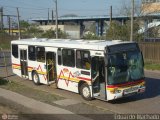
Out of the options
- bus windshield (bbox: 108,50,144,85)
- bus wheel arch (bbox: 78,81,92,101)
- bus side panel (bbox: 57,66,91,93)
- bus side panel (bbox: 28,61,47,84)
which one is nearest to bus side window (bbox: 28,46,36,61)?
bus side panel (bbox: 28,61,47,84)

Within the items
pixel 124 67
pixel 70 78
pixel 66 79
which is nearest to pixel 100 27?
pixel 66 79

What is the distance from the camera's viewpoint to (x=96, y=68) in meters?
15.3

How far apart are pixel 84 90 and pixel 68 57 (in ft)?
6.67

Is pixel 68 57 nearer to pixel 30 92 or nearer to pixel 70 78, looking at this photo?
pixel 70 78

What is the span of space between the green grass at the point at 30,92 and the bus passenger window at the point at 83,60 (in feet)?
5.58

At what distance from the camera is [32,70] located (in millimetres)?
21250

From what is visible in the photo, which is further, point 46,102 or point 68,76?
point 68,76

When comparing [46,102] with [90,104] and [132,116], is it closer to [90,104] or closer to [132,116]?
[90,104]

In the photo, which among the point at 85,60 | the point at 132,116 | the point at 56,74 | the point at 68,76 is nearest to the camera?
the point at 132,116

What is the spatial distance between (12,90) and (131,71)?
6714 mm

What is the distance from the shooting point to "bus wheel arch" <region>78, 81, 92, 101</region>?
52.2 ft

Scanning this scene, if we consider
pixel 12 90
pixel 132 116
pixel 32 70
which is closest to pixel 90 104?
pixel 132 116

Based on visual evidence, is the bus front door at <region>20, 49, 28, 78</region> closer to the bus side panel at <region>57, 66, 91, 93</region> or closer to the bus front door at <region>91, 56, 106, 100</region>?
the bus side panel at <region>57, 66, 91, 93</region>

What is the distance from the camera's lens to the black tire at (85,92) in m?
15.9
